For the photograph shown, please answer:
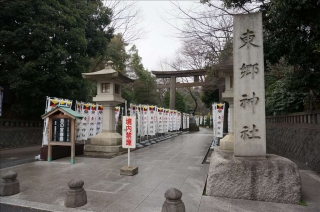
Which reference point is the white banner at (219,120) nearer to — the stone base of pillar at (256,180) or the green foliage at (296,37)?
the green foliage at (296,37)

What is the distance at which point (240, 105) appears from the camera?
4840 millimetres

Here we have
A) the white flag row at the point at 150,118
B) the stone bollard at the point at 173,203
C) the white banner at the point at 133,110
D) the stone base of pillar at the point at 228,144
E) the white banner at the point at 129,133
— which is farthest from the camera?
the white flag row at the point at 150,118

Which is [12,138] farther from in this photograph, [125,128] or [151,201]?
[151,201]

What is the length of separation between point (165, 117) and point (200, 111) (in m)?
37.9

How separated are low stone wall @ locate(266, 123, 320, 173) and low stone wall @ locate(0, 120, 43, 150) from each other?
1529 centimetres

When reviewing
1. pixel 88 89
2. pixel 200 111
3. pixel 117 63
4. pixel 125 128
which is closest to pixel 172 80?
pixel 117 63

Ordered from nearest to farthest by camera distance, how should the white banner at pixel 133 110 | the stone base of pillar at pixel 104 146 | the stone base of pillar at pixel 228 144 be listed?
the stone base of pillar at pixel 228 144 → the stone base of pillar at pixel 104 146 → the white banner at pixel 133 110

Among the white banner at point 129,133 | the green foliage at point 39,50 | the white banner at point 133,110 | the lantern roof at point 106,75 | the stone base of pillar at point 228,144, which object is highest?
the green foliage at point 39,50

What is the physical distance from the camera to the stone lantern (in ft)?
30.1

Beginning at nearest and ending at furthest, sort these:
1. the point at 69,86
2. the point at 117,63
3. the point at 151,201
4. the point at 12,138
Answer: the point at 151,201 < the point at 12,138 < the point at 69,86 < the point at 117,63

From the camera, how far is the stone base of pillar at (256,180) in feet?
13.9

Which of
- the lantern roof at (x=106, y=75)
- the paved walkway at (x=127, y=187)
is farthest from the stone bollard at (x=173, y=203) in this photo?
the lantern roof at (x=106, y=75)

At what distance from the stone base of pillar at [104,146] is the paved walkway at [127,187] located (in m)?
1.44

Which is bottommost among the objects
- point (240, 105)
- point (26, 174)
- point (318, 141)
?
point (26, 174)
